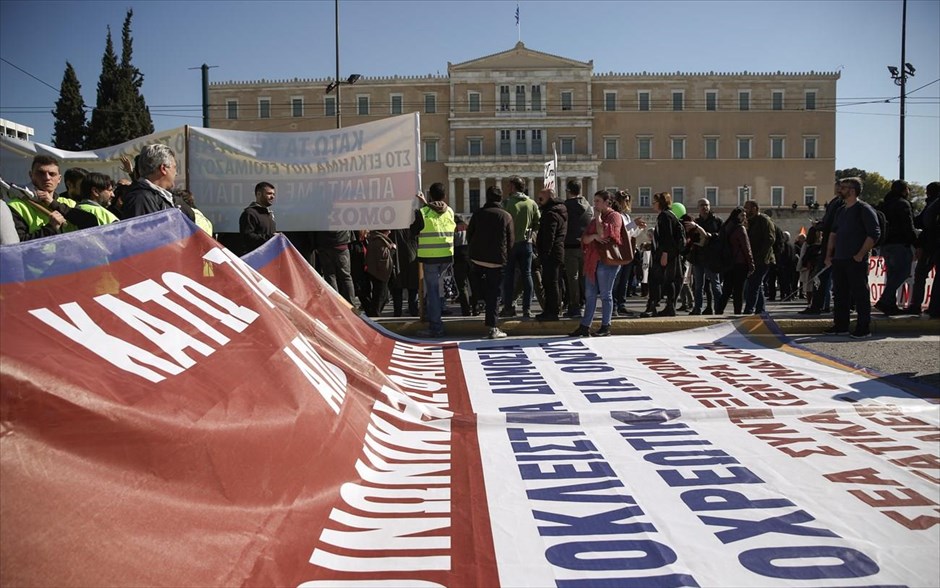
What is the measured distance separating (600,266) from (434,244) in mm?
1672

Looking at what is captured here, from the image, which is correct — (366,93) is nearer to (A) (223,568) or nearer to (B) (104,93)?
(B) (104,93)

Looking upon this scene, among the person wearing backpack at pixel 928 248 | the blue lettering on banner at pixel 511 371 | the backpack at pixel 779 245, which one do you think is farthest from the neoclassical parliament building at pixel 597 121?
the blue lettering on banner at pixel 511 371

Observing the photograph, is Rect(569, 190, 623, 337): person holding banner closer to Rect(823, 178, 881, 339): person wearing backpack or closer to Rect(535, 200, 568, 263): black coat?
Rect(535, 200, 568, 263): black coat

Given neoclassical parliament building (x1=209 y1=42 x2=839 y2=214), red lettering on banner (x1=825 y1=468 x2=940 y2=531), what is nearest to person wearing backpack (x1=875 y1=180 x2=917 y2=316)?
red lettering on banner (x1=825 y1=468 x2=940 y2=531)

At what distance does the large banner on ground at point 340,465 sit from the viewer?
198 centimetres

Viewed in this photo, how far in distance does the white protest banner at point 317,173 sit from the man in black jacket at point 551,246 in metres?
1.47

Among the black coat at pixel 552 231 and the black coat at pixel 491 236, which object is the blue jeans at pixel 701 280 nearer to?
the black coat at pixel 552 231

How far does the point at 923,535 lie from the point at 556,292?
5955 millimetres

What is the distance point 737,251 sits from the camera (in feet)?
30.7

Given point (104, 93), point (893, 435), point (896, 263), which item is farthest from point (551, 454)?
point (104, 93)

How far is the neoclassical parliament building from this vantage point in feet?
230

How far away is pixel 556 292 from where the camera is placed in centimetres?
848

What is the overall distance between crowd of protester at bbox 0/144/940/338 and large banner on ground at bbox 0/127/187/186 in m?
0.38

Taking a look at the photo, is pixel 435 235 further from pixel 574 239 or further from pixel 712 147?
pixel 712 147
